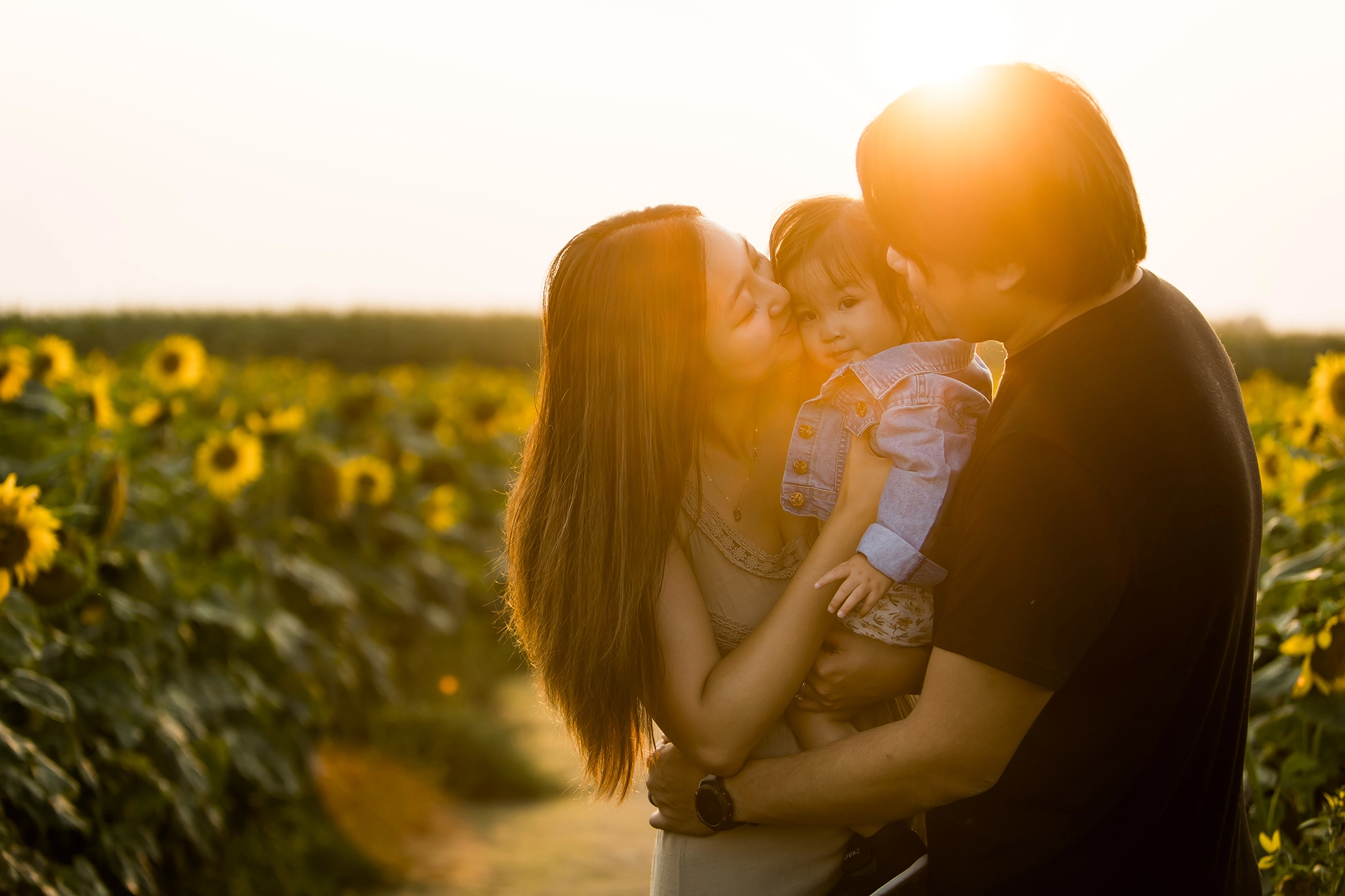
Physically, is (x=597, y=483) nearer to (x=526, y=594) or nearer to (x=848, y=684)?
(x=526, y=594)

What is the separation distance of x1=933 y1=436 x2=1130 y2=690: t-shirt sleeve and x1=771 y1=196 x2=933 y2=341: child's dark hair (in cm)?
80

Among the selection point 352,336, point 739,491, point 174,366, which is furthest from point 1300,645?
point 352,336

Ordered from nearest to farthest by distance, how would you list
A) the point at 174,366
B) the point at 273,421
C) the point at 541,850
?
1. the point at 541,850
2. the point at 273,421
3. the point at 174,366

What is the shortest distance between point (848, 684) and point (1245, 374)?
21137mm

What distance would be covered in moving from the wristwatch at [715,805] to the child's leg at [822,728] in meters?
0.16

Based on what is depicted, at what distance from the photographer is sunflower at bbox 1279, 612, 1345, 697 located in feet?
6.74

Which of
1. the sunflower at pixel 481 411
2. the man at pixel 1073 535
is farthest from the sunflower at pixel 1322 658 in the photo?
the sunflower at pixel 481 411

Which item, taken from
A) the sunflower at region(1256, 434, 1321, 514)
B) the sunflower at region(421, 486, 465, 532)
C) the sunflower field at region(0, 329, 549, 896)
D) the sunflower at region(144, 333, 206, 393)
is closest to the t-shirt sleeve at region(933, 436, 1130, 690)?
the sunflower at region(1256, 434, 1321, 514)

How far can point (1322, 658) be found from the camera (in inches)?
81.8

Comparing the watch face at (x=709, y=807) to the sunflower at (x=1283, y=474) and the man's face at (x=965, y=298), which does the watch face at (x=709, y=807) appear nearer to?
the man's face at (x=965, y=298)

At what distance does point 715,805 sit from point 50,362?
121 inches

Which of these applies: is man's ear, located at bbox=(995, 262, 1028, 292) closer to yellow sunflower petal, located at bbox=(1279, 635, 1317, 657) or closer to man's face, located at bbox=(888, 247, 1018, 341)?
man's face, located at bbox=(888, 247, 1018, 341)

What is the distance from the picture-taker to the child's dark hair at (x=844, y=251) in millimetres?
2039

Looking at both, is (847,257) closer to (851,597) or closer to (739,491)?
(739,491)
